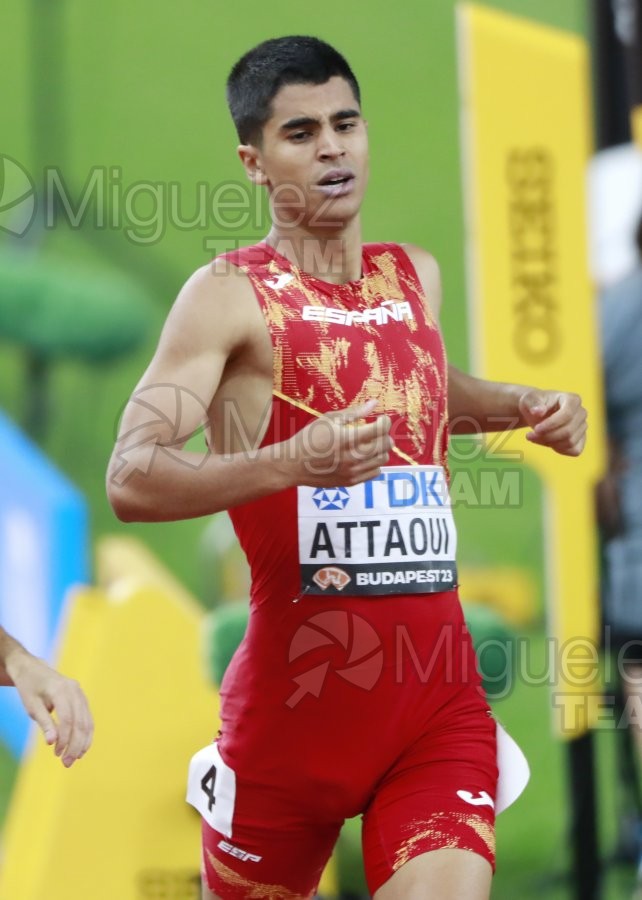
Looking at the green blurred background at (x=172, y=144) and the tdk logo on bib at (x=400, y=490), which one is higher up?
the green blurred background at (x=172, y=144)

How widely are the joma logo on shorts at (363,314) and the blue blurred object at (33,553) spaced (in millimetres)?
2812

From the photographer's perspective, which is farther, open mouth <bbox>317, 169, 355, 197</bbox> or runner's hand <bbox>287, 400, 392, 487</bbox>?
open mouth <bbox>317, 169, 355, 197</bbox>

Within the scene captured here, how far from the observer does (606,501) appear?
4691 millimetres

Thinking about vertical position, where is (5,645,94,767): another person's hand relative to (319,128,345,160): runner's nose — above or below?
below

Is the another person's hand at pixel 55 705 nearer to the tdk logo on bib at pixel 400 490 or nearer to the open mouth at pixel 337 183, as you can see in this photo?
the tdk logo on bib at pixel 400 490

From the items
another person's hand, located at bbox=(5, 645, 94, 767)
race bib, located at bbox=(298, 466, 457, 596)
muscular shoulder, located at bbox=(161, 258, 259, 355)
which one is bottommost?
another person's hand, located at bbox=(5, 645, 94, 767)

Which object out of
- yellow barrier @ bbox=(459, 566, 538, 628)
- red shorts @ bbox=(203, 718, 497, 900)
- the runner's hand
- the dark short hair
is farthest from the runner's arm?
yellow barrier @ bbox=(459, 566, 538, 628)

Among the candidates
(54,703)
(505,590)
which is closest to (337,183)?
(54,703)

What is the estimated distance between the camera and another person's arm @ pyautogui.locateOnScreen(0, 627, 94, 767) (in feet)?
7.12

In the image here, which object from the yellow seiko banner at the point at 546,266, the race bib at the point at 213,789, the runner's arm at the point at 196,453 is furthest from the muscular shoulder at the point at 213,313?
the yellow seiko banner at the point at 546,266

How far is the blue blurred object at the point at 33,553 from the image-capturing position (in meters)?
5.24

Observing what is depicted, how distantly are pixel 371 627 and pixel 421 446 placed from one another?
34 centimetres

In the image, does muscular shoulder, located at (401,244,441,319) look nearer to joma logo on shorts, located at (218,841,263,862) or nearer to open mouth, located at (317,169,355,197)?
open mouth, located at (317,169,355,197)

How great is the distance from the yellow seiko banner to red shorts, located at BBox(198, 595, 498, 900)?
2.11 meters
